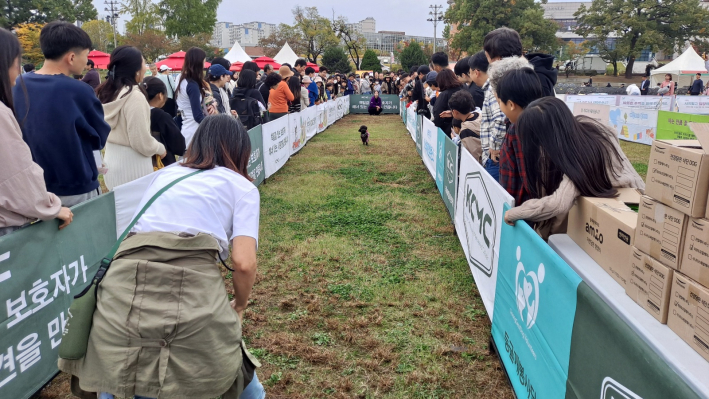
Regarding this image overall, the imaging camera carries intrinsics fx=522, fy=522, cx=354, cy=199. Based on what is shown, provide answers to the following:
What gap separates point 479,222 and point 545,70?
1.47m

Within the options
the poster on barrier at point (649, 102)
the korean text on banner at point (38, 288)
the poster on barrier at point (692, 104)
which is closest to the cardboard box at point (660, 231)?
the korean text on banner at point (38, 288)

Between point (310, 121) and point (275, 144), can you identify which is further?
point (310, 121)

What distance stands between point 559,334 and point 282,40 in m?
74.5

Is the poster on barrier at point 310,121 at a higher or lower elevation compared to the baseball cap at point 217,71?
lower

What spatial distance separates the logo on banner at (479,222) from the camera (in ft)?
13.0

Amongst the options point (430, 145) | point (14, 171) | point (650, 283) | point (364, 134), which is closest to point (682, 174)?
point (650, 283)

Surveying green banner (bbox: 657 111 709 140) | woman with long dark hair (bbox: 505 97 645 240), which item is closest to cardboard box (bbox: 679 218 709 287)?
woman with long dark hair (bbox: 505 97 645 240)

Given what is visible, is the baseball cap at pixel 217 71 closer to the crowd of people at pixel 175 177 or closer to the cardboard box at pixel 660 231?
the crowd of people at pixel 175 177

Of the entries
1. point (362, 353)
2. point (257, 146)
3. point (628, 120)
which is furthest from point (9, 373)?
point (628, 120)

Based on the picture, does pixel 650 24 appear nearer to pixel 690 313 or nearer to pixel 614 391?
pixel 690 313

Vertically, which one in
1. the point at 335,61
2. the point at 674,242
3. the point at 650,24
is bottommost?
the point at 674,242

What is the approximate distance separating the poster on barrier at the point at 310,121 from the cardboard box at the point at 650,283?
453 inches

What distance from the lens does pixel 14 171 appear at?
248cm

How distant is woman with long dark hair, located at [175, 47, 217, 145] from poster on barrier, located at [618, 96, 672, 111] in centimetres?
1638
